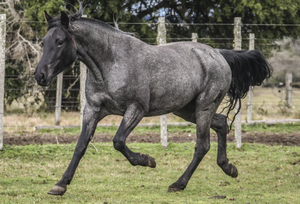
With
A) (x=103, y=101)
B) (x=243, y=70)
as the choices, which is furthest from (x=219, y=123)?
(x=103, y=101)

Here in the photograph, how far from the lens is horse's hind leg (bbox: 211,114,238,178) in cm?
601

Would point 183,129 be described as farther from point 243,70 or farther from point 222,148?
point 222,148

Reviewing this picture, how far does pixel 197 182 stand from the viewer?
624cm

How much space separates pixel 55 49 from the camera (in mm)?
4559

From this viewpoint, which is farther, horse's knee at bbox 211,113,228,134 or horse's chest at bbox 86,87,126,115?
horse's knee at bbox 211,113,228,134

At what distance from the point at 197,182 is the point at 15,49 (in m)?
8.31

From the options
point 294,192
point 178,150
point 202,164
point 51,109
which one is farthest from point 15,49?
point 294,192

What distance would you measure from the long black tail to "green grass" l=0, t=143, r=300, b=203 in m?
1.25

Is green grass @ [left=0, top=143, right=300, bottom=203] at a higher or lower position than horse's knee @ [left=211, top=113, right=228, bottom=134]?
lower

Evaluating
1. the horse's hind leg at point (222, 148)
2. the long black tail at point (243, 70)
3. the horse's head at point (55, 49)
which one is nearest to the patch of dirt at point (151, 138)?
the long black tail at point (243, 70)

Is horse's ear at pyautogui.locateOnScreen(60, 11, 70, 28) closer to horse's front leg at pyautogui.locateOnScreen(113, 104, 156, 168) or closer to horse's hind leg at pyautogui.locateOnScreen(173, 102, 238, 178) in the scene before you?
horse's front leg at pyautogui.locateOnScreen(113, 104, 156, 168)

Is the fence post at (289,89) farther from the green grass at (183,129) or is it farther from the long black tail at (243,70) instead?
the long black tail at (243,70)

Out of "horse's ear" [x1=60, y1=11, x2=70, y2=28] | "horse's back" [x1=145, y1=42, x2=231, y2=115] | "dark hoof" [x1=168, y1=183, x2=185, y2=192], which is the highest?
"horse's ear" [x1=60, y1=11, x2=70, y2=28]

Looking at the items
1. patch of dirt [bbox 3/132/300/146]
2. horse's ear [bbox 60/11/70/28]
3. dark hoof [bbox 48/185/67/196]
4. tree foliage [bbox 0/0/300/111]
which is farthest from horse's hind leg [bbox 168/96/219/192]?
tree foliage [bbox 0/0/300/111]
